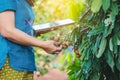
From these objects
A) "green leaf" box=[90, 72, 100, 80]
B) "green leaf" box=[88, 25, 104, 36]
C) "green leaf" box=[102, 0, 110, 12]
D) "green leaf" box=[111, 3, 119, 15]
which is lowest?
"green leaf" box=[90, 72, 100, 80]

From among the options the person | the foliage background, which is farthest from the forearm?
the foliage background

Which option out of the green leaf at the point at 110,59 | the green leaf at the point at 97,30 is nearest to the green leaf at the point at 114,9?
the green leaf at the point at 97,30

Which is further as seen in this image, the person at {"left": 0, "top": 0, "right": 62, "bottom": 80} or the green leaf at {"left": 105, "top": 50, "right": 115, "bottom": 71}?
the person at {"left": 0, "top": 0, "right": 62, "bottom": 80}

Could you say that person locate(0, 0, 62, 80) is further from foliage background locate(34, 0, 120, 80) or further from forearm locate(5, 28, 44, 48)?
foliage background locate(34, 0, 120, 80)

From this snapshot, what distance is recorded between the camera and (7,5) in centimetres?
303

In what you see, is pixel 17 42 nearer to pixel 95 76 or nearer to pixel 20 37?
pixel 20 37

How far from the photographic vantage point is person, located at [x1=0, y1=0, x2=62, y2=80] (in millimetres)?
3000

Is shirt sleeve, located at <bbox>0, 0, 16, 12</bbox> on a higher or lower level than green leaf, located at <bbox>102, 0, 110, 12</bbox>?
lower

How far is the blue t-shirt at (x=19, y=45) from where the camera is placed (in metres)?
3.08

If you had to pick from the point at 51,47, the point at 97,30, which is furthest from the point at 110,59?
the point at 51,47

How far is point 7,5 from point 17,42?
264 mm

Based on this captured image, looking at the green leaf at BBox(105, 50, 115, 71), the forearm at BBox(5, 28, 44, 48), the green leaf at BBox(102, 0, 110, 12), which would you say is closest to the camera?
the green leaf at BBox(102, 0, 110, 12)

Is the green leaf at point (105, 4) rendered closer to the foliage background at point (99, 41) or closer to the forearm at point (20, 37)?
the foliage background at point (99, 41)

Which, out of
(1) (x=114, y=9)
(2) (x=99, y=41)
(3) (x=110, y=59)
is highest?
(1) (x=114, y=9)
